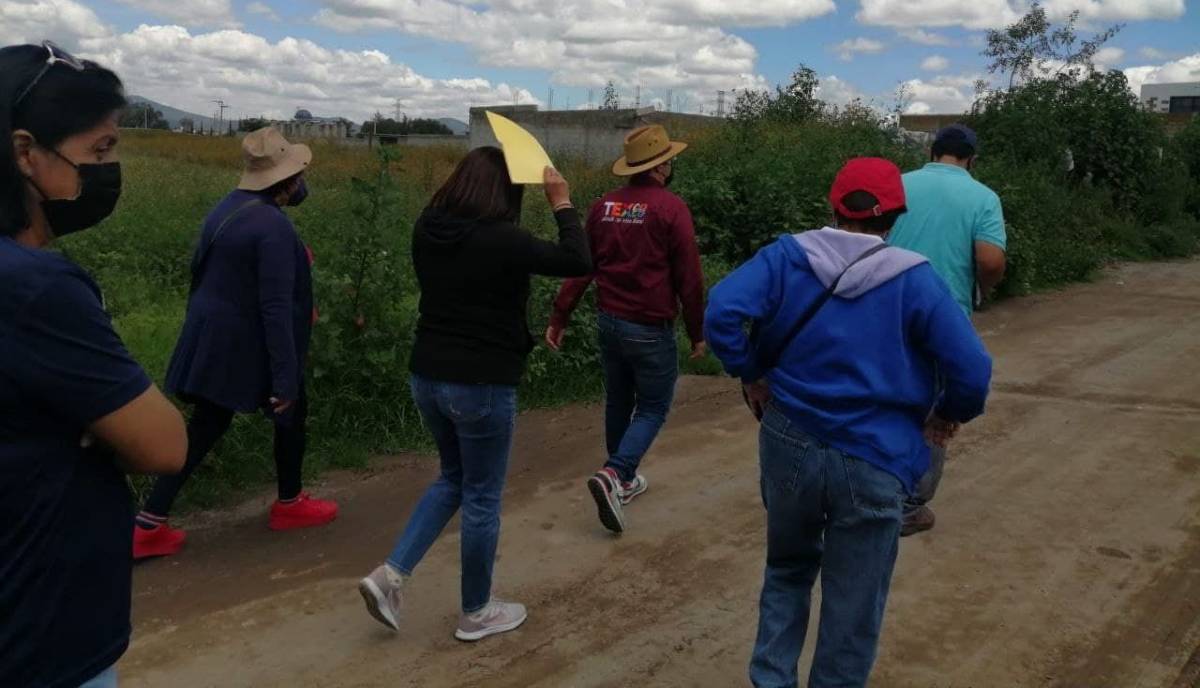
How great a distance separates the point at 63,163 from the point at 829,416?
197 centimetres

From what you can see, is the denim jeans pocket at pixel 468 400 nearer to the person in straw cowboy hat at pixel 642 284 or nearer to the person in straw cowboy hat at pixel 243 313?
the person in straw cowboy hat at pixel 243 313

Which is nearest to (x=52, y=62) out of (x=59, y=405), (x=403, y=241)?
(x=59, y=405)

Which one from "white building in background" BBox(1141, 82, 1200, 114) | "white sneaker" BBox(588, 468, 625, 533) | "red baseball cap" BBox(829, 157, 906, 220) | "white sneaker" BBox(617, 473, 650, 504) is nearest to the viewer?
"red baseball cap" BBox(829, 157, 906, 220)

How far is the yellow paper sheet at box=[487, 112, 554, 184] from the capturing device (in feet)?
11.1

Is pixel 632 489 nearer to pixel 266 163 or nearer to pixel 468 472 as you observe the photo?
pixel 468 472

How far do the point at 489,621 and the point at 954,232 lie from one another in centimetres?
256

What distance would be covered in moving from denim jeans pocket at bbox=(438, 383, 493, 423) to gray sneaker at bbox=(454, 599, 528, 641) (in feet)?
2.63

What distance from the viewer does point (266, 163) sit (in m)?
4.31

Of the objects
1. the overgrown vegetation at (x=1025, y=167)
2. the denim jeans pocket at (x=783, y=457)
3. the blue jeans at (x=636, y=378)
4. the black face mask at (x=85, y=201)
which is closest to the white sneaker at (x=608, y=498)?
the blue jeans at (x=636, y=378)

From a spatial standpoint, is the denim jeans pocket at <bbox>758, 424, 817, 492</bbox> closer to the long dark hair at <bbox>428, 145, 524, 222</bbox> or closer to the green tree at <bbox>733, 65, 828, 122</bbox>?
the long dark hair at <bbox>428, 145, 524, 222</bbox>

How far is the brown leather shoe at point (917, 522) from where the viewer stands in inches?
190

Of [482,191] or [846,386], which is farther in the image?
[482,191]

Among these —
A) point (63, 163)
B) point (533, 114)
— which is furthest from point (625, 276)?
point (533, 114)

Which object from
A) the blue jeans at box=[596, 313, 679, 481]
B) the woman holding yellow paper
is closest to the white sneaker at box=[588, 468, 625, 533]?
the blue jeans at box=[596, 313, 679, 481]
